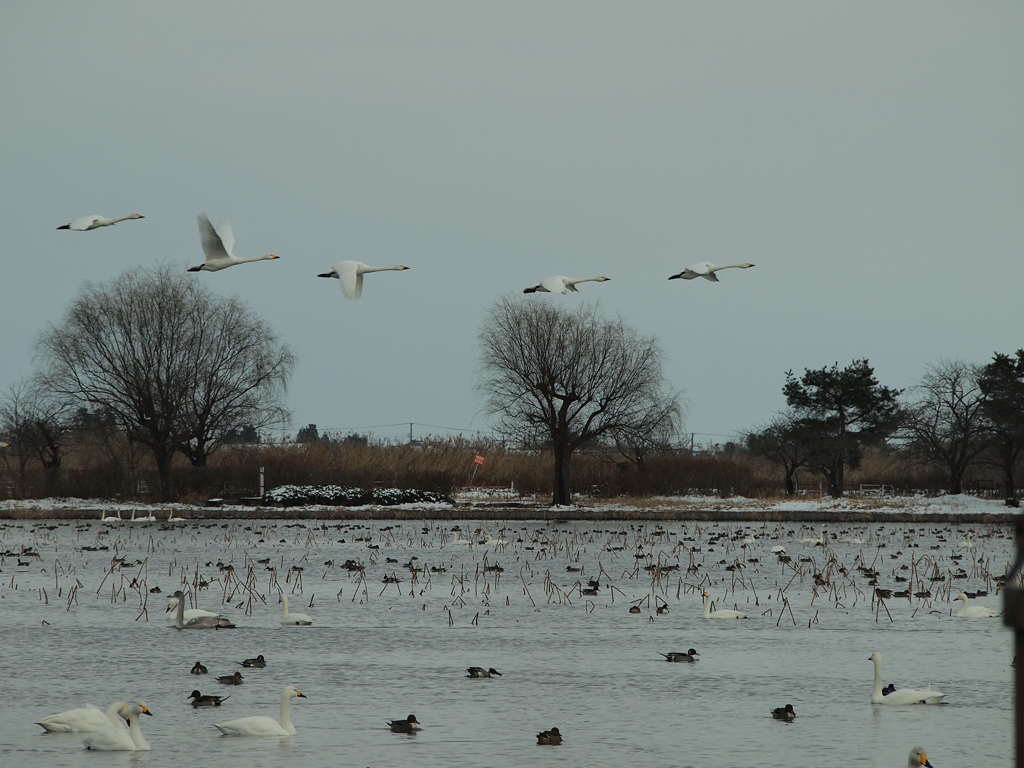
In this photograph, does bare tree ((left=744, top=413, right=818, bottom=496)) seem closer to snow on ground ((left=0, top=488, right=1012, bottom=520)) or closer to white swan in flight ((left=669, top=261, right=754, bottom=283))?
snow on ground ((left=0, top=488, right=1012, bottom=520))

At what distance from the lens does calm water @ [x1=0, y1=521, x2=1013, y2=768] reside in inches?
322

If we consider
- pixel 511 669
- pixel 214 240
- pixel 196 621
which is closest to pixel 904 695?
pixel 511 669

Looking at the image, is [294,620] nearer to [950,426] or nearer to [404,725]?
[404,725]

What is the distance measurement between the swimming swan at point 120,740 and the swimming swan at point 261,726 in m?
0.60

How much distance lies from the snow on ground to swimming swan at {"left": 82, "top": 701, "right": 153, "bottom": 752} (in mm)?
31873

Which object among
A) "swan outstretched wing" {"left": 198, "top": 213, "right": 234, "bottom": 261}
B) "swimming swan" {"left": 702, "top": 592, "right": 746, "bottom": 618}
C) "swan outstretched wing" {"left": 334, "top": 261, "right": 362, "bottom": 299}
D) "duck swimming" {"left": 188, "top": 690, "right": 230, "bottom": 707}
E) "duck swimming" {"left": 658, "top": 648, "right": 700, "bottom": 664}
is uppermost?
"swan outstretched wing" {"left": 198, "top": 213, "right": 234, "bottom": 261}

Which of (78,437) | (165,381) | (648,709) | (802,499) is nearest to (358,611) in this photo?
(648,709)

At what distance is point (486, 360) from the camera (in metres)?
47.5

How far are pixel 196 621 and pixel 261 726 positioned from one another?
5.65m

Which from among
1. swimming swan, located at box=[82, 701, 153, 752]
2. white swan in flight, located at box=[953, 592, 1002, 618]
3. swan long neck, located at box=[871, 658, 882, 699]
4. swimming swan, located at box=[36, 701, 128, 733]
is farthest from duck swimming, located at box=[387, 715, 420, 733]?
white swan in flight, located at box=[953, 592, 1002, 618]

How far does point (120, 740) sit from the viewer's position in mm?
8039

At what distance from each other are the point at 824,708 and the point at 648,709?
1493 millimetres

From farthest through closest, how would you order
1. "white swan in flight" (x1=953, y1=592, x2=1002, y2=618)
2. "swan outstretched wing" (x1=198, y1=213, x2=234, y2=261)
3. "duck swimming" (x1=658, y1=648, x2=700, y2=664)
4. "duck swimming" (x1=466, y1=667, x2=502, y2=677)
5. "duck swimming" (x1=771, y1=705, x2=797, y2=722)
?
"swan outstretched wing" (x1=198, y1=213, x2=234, y2=261) < "white swan in flight" (x1=953, y1=592, x2=1002, y2=618) < "duck swimming" (x1=658, y1=648, x2=700, y2=664) < "duck swimming" (x1=466, y1=667, x2=502, y2=677) < "duck swimming" (x1=771, y1=705, x2=797, y2=722)

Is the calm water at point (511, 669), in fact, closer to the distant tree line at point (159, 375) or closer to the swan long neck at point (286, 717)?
the swan long neck at point (286, 717)
